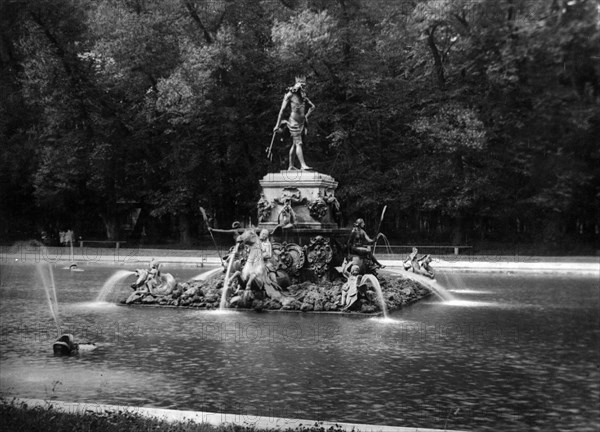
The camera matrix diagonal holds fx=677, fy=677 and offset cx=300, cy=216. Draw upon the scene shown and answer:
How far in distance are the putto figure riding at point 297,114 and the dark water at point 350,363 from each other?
604 centimetres

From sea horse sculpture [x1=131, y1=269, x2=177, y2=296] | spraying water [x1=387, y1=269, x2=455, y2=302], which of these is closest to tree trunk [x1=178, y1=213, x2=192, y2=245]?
spraying water [x1=387, y1=269, x2=455, y2=302]

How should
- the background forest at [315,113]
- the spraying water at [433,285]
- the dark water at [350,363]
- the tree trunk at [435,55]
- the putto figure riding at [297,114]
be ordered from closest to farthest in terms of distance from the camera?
the background forest at [315,113] < the dark water at [350,363] < the tree trunk at [435,55] < the spraying water at [433,285] < the putto figure riding at [297,114]

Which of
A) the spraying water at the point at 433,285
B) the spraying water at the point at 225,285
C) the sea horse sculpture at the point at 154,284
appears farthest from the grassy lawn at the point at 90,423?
the spraying water at the point at 433,285

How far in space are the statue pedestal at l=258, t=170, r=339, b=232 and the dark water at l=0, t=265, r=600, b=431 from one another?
431 cm

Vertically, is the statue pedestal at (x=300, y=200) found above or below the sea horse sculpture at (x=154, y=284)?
above

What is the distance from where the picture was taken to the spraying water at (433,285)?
16.6 metres

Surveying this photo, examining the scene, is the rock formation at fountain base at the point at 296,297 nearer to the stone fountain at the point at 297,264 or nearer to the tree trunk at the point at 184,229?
the stone fountain at the point at 297,264

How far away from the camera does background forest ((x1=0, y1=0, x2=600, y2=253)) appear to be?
577cm

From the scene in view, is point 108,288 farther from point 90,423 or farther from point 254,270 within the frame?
point 90,423

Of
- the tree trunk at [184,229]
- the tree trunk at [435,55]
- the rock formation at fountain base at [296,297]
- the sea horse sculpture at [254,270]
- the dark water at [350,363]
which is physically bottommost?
the dark water at [350,363]

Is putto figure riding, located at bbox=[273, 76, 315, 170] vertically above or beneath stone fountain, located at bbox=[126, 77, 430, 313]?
above

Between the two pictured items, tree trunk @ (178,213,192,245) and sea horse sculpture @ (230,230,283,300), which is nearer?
sea horse sculpture @ (230,230,283,300)

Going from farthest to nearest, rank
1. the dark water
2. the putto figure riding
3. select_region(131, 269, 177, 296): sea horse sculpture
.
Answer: the putto figure riding → select_region(131, 269, 177, 296): sea horse sculpture → the dark water

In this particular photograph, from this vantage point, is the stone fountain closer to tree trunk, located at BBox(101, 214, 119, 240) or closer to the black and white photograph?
the black and white photograph
